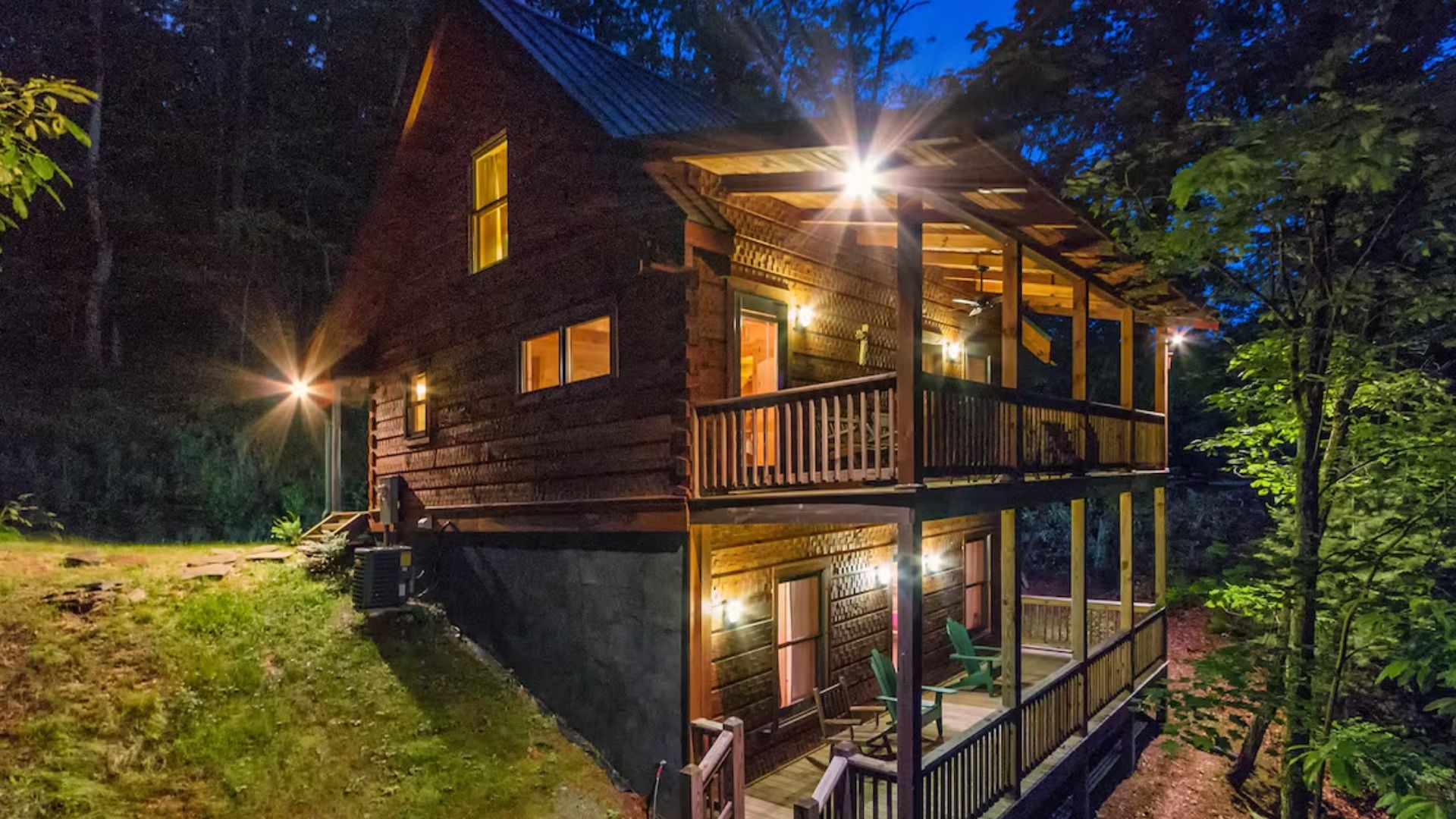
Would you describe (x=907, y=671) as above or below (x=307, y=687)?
above

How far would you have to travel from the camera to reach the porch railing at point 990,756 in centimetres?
684

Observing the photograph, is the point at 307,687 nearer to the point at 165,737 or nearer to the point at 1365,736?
the point at 165,737

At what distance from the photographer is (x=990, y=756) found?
26.6 ft

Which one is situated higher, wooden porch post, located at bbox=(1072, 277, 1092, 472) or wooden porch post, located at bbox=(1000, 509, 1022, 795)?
wooden porch post, located at bbox=(1072, 277, 1092, 472)

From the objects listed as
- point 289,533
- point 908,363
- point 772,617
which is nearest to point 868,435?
point 908,363

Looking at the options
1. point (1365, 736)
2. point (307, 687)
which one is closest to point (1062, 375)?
point (1365, 736)

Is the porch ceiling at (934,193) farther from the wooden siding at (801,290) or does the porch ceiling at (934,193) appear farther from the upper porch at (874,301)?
the wooden siding at (801,290)

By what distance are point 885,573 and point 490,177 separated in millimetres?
8759

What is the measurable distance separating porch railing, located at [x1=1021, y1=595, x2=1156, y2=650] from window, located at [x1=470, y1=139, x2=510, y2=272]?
11.1 metres

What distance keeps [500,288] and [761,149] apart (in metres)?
5.54

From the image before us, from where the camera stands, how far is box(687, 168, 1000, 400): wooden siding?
8.73 metres

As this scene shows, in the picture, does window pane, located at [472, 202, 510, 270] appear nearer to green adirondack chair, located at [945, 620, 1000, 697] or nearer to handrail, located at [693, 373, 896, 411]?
handrail, located at [693, 373, 896, 411]

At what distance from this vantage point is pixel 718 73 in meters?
28.1

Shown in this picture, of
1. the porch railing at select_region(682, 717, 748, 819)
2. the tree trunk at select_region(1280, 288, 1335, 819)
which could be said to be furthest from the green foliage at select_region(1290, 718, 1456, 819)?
the porch railing at select_region(682, 717, 748, 819)
